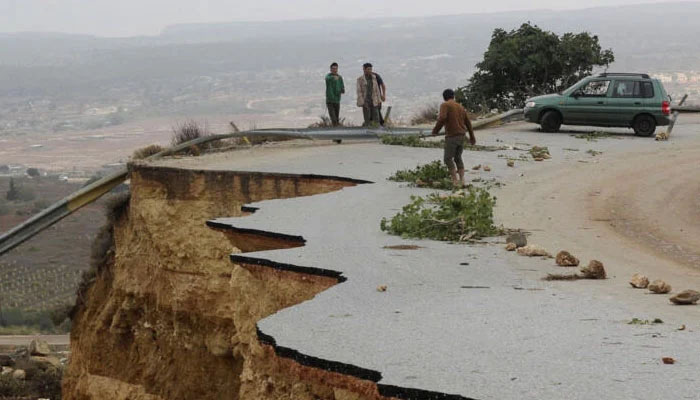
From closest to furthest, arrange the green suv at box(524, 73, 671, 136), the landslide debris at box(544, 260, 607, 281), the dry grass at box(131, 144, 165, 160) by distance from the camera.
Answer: the landslide debris at box(544, 260, 607, 281) → the dry grass at box(131, 144, 165, 160) → the green suv at box(524, 73, 671, 136)

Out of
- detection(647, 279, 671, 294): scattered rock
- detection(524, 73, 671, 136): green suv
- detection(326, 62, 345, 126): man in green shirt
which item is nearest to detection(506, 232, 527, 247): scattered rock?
detection(647, 279, 671, 294): scattered rock

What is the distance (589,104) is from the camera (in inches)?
1183

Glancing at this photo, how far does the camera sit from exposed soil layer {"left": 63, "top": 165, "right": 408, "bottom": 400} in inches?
804

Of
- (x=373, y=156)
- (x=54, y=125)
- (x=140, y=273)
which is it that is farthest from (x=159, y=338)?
(x=54, y=125)

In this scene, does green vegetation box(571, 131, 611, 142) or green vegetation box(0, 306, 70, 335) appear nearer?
green vegetation box(571, 131, 611, 142)

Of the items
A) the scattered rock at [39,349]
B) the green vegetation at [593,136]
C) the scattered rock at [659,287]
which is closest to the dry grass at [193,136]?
the green vegetation at [593,136]

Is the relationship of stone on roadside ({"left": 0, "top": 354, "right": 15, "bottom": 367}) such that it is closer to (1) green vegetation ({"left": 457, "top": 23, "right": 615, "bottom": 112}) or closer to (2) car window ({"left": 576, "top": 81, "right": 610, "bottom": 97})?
(1) green vegetation ({"left": 457, "top": 23, "right": 615, "bottom": 112})

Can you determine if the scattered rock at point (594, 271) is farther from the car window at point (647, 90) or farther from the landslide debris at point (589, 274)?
the car window at point (647, 90)

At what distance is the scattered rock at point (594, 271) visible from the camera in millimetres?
12500

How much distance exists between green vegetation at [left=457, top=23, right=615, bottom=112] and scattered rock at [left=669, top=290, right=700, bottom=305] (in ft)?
86.4

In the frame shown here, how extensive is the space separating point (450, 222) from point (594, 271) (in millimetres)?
2969

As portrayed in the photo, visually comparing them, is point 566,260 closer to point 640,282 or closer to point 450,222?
point 640,282

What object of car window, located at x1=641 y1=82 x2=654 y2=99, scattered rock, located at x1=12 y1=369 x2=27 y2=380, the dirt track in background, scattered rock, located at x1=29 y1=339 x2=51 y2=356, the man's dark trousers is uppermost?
car window, located at x1=641 y1=82 x2=654 y2=99

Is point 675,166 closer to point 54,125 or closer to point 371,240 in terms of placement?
point 371,240
